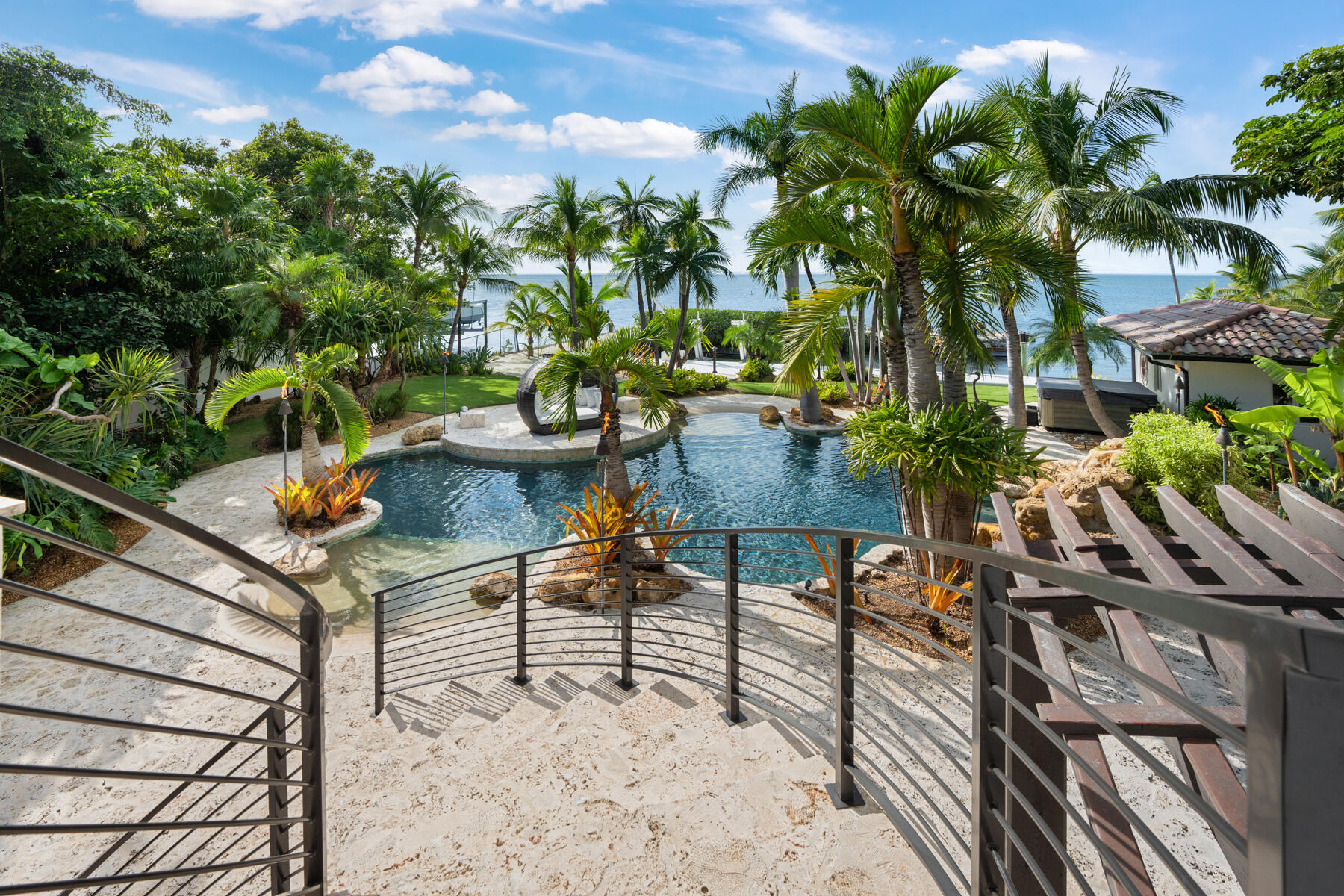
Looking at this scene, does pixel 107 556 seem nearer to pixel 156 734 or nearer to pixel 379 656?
pixel 379 656

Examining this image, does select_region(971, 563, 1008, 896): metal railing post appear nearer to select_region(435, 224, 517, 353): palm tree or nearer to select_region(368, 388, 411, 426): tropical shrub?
select_region(368, 388, 411, 426): tropical shrub

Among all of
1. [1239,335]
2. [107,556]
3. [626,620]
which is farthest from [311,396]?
[1239,335]

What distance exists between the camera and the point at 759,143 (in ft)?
68.1

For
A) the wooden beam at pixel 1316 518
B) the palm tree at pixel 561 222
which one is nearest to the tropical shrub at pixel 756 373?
the palm tree at pixel 561 222

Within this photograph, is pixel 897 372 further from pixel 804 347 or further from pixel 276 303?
pixel 276 303

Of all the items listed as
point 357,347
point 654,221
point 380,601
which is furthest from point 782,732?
point 654,221

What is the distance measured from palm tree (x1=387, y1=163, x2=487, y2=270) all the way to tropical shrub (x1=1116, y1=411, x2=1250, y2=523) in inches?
1001

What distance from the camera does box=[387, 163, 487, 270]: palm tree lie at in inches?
1063

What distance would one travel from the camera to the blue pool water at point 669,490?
11.6 metres

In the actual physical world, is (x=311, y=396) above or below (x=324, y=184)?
below

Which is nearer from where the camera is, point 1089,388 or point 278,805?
point 278,805

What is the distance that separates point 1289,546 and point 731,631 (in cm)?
236

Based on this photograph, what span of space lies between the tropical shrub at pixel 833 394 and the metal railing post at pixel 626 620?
731 inches

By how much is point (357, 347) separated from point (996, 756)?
52.7 feet
